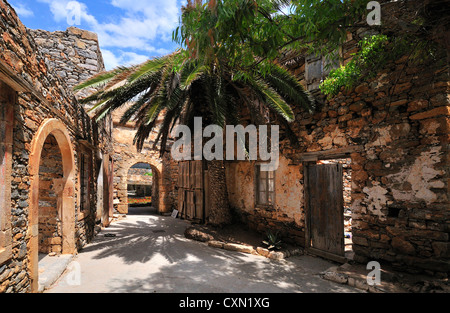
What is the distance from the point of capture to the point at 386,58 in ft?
13.8

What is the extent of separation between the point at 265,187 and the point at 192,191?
10.6 feet

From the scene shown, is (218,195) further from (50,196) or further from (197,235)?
(50,196)

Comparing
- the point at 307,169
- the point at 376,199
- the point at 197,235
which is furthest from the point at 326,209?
the point at 197,235

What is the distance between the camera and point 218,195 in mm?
7211

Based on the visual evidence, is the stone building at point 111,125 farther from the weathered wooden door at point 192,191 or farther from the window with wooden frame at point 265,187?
the window with wooden frame at point 265,187

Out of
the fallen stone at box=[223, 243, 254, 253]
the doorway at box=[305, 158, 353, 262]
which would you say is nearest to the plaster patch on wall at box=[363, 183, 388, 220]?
the doorway at box=[305, 158, 353, 262]

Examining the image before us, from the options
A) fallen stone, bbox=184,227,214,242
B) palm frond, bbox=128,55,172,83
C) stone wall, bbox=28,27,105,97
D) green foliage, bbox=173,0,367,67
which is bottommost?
fallen stone, bbox=184,227,214,242

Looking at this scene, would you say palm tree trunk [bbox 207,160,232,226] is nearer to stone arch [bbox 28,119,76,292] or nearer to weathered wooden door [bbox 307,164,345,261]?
weathered wooden door [bbox 307,164,345,261]

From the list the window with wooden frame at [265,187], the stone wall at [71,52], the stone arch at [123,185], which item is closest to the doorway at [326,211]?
the window with wooden frame at [265,187]

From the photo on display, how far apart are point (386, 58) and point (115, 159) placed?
10600 mm

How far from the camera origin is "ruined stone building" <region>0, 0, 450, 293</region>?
10.0ft

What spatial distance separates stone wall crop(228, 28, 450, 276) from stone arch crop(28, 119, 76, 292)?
203 inches

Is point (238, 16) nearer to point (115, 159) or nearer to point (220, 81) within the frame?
point (220, 81)
